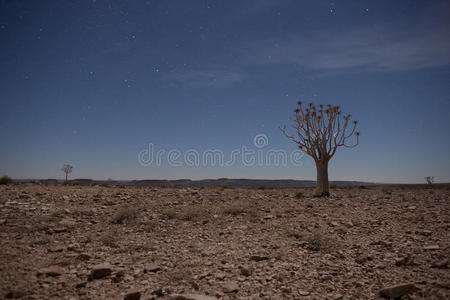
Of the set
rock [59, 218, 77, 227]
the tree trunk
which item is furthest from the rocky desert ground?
the tree trunk

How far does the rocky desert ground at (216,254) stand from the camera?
4309 mm

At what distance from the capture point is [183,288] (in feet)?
→ 14.4

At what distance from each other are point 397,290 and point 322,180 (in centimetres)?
1361

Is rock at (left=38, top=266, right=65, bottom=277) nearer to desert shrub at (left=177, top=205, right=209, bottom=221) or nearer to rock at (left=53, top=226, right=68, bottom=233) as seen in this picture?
rock at (left=53, top=226, right=68, bottom=233)

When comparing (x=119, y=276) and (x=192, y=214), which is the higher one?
(x=192, y=214)

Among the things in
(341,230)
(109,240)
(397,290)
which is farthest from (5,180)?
(397,290)

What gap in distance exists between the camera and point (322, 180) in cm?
1719

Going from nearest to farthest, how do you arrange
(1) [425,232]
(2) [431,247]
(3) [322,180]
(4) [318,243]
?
(2) [431,247]
(4) [318,243]
(1) [425,232]
(3) [322,180]

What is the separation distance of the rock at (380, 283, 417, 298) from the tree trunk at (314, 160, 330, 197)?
13.1m

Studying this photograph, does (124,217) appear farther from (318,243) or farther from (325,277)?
(325,277)

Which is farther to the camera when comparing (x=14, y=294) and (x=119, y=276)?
(x=119, y=276)

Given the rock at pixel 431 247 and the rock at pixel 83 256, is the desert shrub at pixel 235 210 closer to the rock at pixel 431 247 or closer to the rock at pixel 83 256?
the rock at pixel 83 256

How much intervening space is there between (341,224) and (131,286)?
22.4ft

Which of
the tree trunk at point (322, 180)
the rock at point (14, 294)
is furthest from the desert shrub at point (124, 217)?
the tree trunk at point (322, 180)
